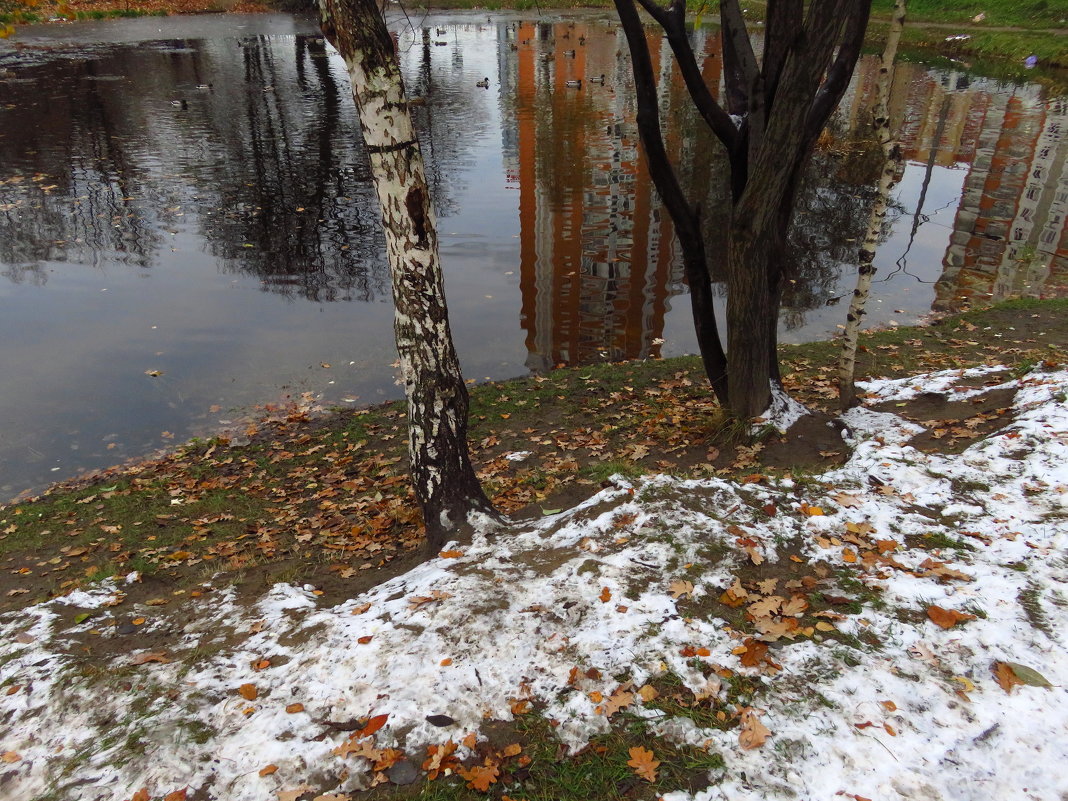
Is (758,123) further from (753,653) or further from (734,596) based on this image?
(753,653)

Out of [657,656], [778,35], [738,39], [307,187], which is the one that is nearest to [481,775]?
[657,656]

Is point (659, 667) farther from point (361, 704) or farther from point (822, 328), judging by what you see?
point (822, 328)

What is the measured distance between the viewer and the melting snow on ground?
136 inches

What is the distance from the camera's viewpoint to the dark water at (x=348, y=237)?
38.4 feet

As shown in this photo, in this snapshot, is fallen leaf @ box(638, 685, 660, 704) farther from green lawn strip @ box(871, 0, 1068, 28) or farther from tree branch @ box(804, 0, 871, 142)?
green lawn strip @ box(871, 0, 1068, 28)

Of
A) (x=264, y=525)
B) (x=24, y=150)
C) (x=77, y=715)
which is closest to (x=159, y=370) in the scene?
(x=264, y=525)

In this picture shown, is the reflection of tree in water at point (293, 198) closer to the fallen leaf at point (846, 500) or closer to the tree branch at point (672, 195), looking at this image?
the tree branch at point (672, 195)

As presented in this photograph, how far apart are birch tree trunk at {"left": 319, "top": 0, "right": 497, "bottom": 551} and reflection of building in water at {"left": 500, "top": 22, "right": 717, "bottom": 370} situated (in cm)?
661

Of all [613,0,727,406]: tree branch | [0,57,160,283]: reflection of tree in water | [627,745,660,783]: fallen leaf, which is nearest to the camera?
[627,745,660,783]: fallen leaf

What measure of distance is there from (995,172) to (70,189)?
1048 inches

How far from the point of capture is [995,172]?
69.8 feet

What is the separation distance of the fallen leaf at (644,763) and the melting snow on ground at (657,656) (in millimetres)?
91

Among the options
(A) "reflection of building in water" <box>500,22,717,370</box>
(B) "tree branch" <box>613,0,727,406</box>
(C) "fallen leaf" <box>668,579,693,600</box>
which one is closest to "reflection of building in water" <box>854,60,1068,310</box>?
(A) "reflection of building in water" <box>500,22,717,370</box>

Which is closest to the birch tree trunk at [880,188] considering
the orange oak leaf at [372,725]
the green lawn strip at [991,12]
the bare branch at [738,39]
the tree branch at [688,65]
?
the bare branch at [738,39]
